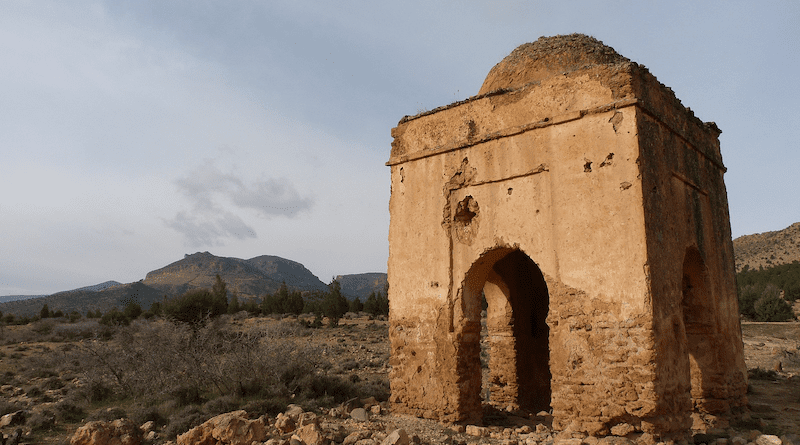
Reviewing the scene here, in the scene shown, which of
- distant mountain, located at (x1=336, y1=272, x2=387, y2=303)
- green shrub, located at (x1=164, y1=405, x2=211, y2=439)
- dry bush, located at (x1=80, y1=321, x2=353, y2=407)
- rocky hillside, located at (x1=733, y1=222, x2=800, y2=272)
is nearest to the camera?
green shrub, located at (x1=164, y1=405, x2=211, y2=439)

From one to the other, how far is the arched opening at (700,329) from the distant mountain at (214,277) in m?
75.0

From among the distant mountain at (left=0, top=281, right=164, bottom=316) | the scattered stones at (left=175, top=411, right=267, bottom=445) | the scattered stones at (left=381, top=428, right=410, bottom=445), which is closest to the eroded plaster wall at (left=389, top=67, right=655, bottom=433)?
the scattered stones at (left=381, top=428, right=410, bottom=445)

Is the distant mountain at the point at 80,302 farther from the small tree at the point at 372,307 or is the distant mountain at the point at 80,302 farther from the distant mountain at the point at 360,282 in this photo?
the distant mountain at the point at 360,282

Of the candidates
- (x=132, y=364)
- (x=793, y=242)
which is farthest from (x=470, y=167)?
(x=793, y=242)

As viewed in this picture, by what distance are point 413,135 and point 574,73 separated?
8.73 feet

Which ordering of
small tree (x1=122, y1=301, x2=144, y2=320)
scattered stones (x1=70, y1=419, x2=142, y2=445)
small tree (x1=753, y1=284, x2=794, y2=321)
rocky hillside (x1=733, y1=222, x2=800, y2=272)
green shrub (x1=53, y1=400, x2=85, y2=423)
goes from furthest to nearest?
rocky hillside (x1=733, y1=222, x2=800, y2=272) → small tree (x1=122, y1=301, x2=144, y2=320) → small tree (x1=753, y1=284, x2=794, y2=321) → green shrub (x1=53, y1=400, x2=85, y2=423) → scattered stones (x1=70, y1=419, x2=142, y2=445)

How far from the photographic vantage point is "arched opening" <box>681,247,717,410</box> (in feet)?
26.6

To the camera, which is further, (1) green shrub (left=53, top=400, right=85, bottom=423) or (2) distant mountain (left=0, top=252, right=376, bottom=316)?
(2) distant mountain (left=0, top=252, right=376, bottom=316)

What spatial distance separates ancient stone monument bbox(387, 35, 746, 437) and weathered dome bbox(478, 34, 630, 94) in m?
0.03

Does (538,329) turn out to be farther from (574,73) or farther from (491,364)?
(574,73)

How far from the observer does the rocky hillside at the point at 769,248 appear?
42.4 meters

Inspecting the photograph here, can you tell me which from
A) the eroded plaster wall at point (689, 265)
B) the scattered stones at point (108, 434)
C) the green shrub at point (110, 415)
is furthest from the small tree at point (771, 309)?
the scattered stones at point (108, 434)

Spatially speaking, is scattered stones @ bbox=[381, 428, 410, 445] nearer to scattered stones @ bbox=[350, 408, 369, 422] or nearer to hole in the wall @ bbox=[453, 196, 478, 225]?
scattered stones @ bbox=[350, 408, 369, 422]

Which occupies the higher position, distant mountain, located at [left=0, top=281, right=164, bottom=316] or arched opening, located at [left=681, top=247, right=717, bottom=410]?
distant mountain, located at [left=0, top=281, right=164, bottom=316]
